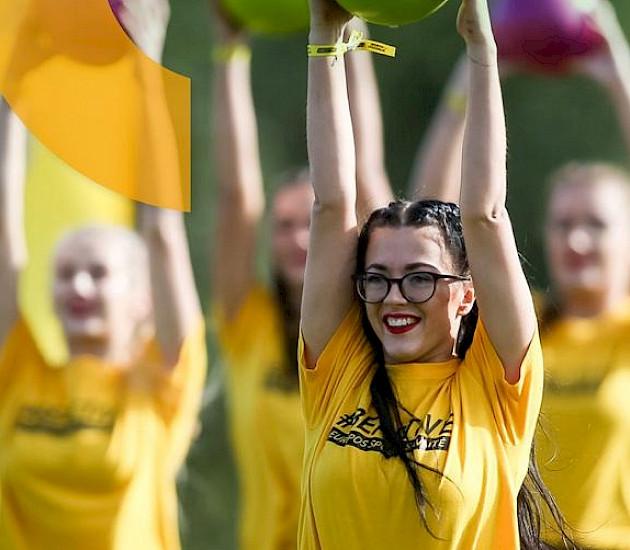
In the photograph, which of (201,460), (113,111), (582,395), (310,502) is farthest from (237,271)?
(201,460)

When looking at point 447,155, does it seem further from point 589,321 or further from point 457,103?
point 589,321

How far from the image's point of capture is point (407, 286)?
3.47m

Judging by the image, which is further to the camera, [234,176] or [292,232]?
[292,232]

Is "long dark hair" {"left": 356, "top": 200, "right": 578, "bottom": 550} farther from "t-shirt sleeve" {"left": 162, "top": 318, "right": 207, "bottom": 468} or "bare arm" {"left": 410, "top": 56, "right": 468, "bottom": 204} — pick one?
"bare arm" {"left": 410, "top": 56, "right": 468, "bottom": 204}

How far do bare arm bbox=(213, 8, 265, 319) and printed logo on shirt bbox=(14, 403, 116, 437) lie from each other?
698 millimetres

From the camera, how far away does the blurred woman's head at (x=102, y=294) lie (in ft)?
18.2

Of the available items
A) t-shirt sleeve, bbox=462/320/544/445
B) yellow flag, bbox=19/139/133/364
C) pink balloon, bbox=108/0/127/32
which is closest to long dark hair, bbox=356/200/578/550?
t-shirt sleeve, bbox=462/320/544/445

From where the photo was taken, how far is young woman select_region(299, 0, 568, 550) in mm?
3359

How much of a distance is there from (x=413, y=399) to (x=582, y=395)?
2132 mm

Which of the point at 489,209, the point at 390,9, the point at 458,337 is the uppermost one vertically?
the point at 390,9

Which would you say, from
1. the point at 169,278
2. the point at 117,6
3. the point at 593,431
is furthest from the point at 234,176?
the point at 117,6

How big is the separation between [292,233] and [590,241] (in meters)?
0.98

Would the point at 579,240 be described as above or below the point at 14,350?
above

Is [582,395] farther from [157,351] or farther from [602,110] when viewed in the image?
[602,110]
